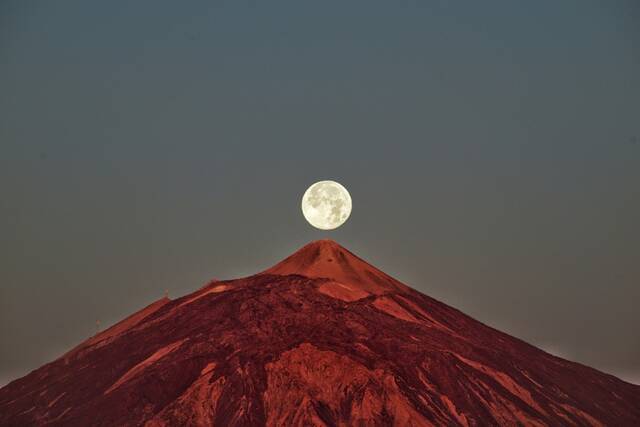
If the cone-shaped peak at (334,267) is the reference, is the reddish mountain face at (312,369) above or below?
below

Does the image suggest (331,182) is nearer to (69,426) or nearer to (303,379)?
(303,379)

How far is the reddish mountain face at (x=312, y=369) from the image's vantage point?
347 ft

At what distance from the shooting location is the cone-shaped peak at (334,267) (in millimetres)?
Result: 136125

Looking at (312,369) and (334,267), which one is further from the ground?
(334,267)

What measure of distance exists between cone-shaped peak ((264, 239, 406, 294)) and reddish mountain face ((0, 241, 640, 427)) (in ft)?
0.96

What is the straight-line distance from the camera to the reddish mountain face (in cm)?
10569

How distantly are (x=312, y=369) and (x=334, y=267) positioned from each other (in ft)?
99.7

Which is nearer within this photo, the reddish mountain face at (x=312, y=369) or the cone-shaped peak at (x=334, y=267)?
the reddish mountain face at (x=312, y=369)

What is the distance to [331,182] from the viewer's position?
14312cm

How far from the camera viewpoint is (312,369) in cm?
11025

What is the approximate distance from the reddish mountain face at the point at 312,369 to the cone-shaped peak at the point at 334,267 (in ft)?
0.96

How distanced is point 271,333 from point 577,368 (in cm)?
4942

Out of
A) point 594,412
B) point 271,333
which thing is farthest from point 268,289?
point 594,412

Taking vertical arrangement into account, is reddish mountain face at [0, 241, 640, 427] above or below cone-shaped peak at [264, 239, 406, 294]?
below
